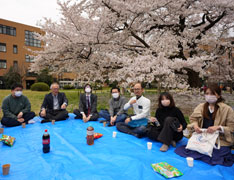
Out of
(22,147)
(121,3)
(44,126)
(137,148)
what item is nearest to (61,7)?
(121,3)

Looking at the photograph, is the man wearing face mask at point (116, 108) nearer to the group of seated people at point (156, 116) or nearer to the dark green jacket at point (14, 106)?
the group of seated people at point (156, 116)

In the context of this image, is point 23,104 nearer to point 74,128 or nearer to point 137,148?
point 74,128

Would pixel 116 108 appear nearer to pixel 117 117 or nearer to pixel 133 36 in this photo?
pixel 117 117

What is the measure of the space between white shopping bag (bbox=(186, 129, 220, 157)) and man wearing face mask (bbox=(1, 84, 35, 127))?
437 centimetres

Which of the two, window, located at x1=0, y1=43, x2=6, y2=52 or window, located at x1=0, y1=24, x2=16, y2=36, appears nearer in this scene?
window, located at x1=0, y1=24, x2=16, y2=36

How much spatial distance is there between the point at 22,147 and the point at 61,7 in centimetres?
575

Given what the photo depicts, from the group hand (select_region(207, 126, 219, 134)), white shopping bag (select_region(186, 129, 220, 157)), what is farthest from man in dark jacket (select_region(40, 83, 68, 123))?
hand (select_region(207, 126, 219, 134))

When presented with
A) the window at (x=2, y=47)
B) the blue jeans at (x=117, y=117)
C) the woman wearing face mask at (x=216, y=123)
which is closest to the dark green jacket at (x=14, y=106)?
the blue jeans at (x=117, y=117)

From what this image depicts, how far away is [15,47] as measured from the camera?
1135 inches

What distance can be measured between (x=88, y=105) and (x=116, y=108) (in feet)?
3.61

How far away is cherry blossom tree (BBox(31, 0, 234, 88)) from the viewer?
582 centimetres

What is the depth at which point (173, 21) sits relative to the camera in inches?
312

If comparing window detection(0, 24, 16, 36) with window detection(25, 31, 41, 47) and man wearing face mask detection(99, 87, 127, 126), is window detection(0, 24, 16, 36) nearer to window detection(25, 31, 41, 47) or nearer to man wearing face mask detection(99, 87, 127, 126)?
window detection(25, 31, 41, 47)

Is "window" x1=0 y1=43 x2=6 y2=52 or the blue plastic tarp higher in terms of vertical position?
"window" x1=0 y1=43 x2=6 y2=52
